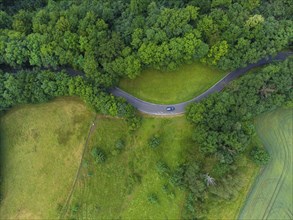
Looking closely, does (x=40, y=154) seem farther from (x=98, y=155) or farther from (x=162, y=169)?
(x=162, y=169)

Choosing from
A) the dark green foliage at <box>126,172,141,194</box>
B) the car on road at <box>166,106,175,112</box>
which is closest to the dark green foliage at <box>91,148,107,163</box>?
the dark green foliage at <box>126,172,141,194</box>

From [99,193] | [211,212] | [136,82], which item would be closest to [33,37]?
[136,82]

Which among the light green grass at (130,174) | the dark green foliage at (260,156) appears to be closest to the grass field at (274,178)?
the dark green foliage at (260,156)

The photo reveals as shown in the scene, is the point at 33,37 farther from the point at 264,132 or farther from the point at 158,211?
the point at 264,132

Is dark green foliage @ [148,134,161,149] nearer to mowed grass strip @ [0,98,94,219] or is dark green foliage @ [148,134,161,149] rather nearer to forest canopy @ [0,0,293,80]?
forest canopy @ [0,0,293,80]

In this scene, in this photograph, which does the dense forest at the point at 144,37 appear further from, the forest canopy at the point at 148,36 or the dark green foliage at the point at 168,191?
the dark green foliage at the point at 168,191

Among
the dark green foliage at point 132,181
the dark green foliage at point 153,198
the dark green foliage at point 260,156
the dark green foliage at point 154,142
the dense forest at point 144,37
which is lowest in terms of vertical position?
the dark green foliage at point 153,198
